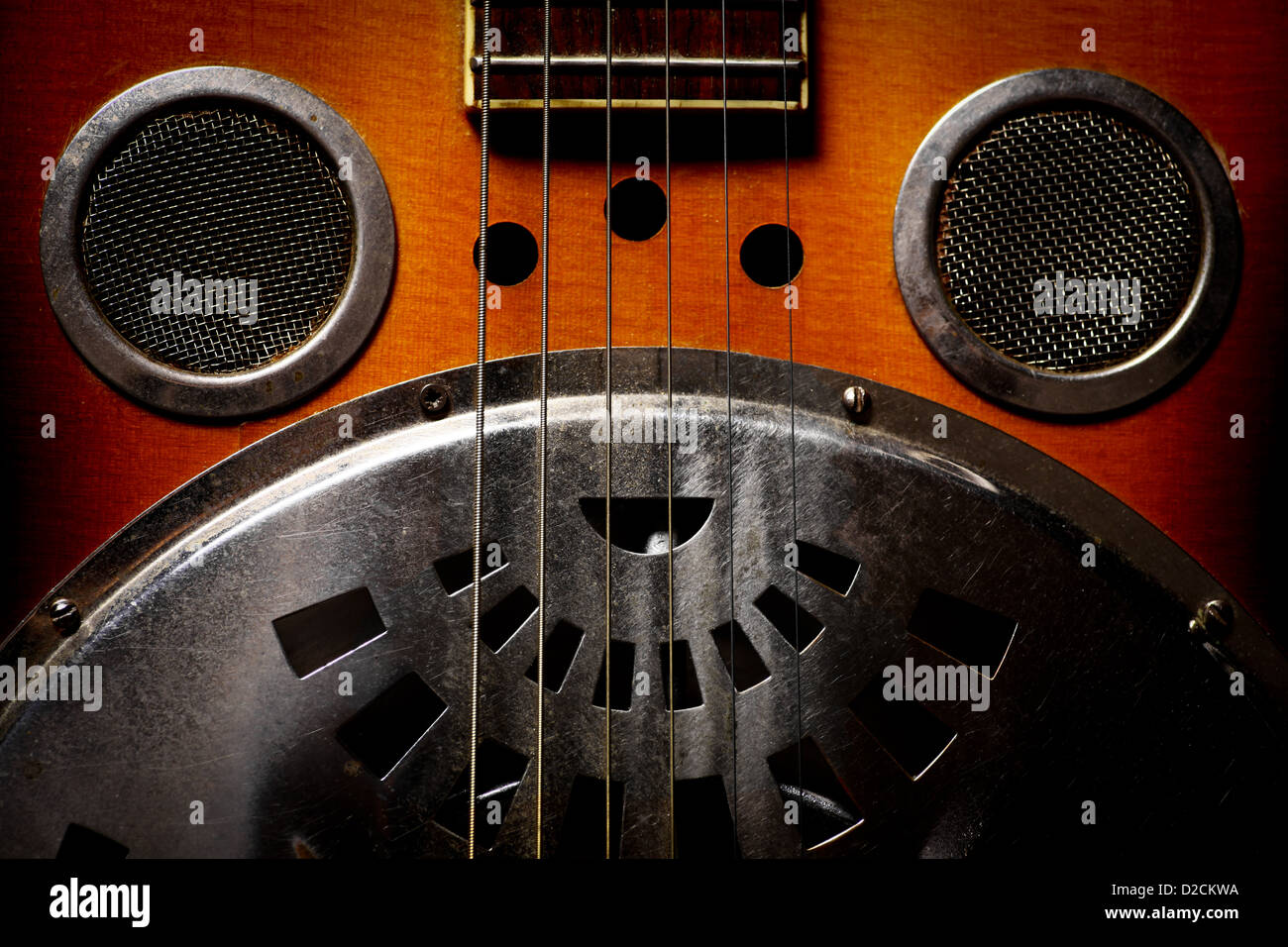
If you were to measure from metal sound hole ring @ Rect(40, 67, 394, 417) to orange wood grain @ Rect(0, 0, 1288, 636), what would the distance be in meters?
0.02

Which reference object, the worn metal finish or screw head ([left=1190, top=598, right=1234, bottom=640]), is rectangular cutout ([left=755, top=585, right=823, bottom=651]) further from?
screw head ([left=1190, top=598, right=1234, bottom=640])

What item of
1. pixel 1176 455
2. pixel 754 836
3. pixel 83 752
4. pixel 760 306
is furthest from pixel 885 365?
pixel 83 752

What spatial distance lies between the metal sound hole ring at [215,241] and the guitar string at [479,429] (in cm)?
8

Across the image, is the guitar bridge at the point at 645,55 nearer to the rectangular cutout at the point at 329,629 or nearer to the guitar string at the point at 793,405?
the guitar string at the point at 793,405

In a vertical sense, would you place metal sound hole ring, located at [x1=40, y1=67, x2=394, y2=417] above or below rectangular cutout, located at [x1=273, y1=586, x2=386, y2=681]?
above

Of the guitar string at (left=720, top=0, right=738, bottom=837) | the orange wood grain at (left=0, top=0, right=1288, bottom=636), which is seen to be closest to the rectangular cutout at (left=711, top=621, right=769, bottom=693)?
the guitar string at (left=720, top=0, right=738, bottom=837)

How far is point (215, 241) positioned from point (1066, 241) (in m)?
0.62

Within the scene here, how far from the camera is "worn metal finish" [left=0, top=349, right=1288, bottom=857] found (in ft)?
2.03

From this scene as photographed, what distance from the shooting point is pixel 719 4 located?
0.68m

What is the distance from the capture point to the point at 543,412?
65 cm

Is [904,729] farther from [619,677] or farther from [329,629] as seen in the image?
[329,629]

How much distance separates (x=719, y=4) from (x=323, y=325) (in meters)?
0.37

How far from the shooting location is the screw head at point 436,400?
690 millimetres
